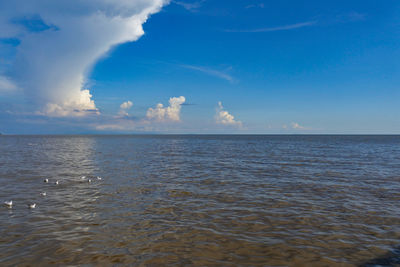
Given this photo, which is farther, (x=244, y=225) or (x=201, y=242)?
(x=244, y=225)

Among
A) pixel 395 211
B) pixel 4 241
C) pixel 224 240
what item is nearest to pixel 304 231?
pixel 224 240

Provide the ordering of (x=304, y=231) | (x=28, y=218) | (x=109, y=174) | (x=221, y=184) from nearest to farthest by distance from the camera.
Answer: (x=304, y=231) → (x=28, y=218) → (x=221, y=184) → (x=109, y=174)

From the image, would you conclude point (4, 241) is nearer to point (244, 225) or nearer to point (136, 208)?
point (136, 208)

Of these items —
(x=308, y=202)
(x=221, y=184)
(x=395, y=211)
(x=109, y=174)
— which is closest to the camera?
(x=395, y=211)

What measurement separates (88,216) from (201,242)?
6.48 m

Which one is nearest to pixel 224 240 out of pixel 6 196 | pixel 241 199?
pixel 241 199

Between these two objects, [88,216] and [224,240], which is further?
[88,216]

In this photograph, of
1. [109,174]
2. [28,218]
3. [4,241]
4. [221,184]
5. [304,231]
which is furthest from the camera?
[109,174]

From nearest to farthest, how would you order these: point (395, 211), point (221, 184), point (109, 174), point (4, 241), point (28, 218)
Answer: point (4, 241) → point (28, 218) → point (395, 211) → point (221, 184) → point (109, 174)

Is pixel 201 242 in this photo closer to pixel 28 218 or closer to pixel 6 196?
pixel 28 218

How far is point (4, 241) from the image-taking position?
28.0ft

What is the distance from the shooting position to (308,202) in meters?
13.6

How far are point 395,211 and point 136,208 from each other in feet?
49.4

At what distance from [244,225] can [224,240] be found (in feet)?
5.89
